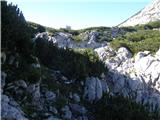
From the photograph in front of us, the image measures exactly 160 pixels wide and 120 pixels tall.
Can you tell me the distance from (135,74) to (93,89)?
2536 centimetres

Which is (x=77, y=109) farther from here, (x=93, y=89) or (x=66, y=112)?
(x=93, y=89)

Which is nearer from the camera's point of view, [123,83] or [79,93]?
[79,93]

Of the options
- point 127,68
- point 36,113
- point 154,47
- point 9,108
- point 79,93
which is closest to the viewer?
point 9,108

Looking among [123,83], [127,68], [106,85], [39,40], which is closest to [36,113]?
[39,40]

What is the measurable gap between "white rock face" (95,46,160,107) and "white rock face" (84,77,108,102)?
136 inches

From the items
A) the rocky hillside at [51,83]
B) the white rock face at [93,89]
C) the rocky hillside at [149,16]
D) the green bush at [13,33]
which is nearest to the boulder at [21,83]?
the rocky hillside at [51,83]

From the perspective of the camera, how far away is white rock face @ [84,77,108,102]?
28305 millimetres

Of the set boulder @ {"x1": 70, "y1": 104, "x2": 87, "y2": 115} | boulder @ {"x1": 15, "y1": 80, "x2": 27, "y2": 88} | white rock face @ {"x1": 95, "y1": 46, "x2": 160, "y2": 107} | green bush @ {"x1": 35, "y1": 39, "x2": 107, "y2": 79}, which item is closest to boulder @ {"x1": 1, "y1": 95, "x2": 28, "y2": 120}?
boulder @ {"x1": 15, "y1": 80, "x2": 27, "y2": 88}

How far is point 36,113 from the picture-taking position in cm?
2097

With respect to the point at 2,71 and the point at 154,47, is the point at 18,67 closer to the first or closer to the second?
the point at 2,71

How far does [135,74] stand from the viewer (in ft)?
177

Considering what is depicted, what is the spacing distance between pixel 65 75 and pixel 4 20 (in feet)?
23.8

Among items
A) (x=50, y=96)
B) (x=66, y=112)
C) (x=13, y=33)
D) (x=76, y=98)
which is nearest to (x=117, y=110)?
(x=76, y=98)

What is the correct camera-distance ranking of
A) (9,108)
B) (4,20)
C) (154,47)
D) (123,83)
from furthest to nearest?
1. (154,47)
2. (123,83)
3. (4,20)
4. (9,108)
